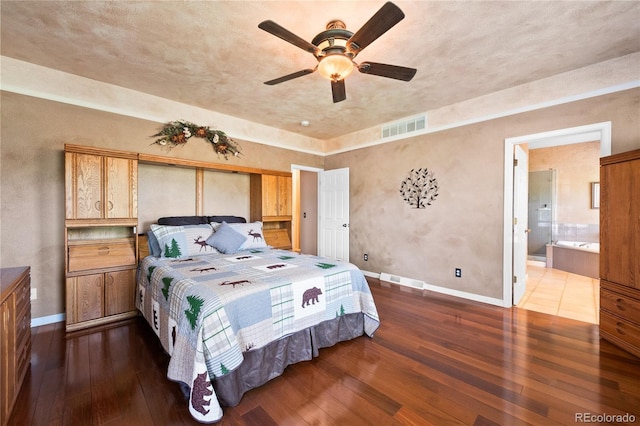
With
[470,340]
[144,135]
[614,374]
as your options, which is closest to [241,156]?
[144,135]

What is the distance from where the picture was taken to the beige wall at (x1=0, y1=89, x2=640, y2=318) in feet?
8.91

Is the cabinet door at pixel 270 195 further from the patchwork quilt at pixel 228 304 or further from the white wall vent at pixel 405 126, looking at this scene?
the white wall vent at pixel 405 126

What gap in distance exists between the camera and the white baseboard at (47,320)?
9.11 feet

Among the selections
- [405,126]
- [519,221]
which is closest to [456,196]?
[519,221]

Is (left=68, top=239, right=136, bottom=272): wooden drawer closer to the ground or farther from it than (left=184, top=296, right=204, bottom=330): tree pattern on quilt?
farther from it

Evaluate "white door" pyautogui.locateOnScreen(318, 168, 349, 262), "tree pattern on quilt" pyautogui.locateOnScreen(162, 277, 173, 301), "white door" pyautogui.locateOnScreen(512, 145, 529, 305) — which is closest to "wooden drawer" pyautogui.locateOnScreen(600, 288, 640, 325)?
"white door" pyautogui.locateOnScreen(512, 145, 529, 305)

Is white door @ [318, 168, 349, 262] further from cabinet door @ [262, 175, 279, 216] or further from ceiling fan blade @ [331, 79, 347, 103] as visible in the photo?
ceiling fan blade @ [331, 79, 347, 103]

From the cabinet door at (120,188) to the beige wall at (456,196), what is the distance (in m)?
3.48

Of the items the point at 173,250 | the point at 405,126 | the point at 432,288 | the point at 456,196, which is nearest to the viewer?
the point at 173,250

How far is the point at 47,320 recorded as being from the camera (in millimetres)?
2850

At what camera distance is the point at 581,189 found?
5617 mm

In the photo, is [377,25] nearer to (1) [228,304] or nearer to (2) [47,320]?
(1) [228,304]
